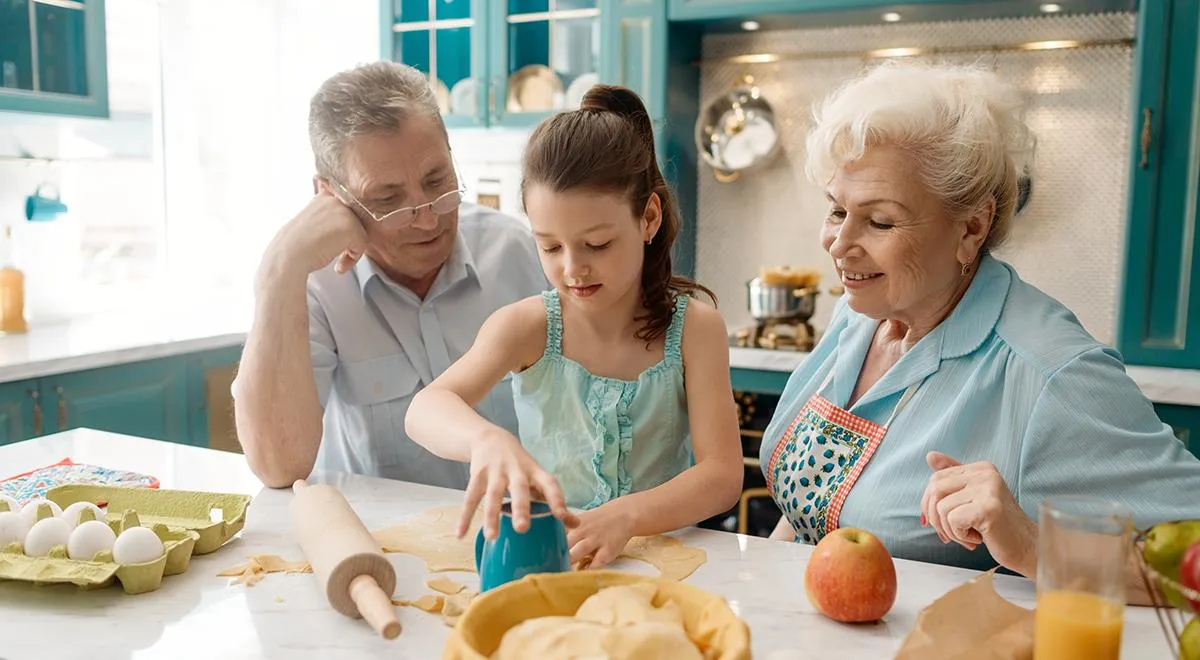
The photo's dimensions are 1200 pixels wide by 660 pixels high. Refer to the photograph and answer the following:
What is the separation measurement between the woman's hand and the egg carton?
91 cm

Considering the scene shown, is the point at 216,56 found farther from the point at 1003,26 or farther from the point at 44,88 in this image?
the point at 1003,26

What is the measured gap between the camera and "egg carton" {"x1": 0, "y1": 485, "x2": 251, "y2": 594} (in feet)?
3.73

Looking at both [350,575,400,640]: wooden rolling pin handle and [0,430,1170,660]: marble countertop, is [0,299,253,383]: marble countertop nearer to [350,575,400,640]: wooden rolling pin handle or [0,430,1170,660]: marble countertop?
[0,430,1170,660]: marble countertop

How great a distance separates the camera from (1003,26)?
11.1 feet

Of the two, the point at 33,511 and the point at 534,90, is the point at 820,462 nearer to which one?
the point at 33,511

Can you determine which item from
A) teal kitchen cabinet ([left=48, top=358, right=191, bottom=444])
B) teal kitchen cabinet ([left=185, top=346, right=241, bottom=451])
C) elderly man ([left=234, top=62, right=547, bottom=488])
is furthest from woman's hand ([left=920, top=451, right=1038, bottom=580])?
teal kitchen cabinet ([left=185, top=346, right=241, bottom=451])

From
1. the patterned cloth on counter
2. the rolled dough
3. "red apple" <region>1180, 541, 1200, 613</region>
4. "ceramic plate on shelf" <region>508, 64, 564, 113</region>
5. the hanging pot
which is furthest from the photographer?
"ceramic plate on shelf" <region>508, 64, 564, 113</region>

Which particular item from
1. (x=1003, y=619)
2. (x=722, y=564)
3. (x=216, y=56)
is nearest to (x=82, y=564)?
(x=722, y=564)

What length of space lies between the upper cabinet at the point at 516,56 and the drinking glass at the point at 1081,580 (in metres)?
3.21

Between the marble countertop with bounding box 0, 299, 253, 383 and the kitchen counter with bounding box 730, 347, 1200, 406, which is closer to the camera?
the kitchen counter with bounding box 730, 347, 1200, 406

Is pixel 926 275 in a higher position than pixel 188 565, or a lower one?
higher

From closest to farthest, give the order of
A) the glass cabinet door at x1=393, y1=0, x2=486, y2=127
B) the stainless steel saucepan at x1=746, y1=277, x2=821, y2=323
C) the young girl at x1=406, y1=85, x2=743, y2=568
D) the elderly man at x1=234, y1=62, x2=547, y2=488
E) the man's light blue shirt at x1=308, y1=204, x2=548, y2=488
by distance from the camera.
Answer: the young girl at x1=406, y1=85, x2=743, y2=568
the elderly man at x1=234, y1=62, x2=547, y2=488
the man's light blue shirt at x1=308, y1=204, x2=548, y2=488
the stainless steel saucepan at x1=746, y1=277, x2=821, y2=323
the glass cabinet door at x1=393, y1=0, x2=486, y2=127

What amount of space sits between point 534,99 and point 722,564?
119 inches

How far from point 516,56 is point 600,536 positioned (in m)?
3.11
